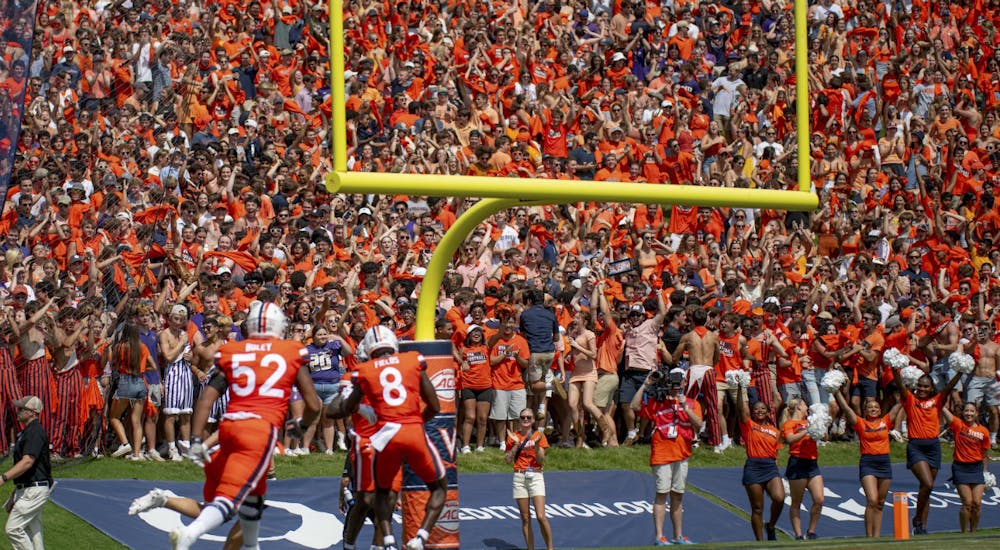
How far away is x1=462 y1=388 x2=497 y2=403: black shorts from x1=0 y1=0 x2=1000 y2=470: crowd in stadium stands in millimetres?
34

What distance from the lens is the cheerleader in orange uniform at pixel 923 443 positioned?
15141mm

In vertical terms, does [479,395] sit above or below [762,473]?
above

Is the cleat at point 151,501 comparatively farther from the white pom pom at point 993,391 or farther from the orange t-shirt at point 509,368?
the white pom pom at point 993,391

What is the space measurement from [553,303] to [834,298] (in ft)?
11.7

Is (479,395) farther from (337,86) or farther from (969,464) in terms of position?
(337,86)

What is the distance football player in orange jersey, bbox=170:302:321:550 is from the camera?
8.39m

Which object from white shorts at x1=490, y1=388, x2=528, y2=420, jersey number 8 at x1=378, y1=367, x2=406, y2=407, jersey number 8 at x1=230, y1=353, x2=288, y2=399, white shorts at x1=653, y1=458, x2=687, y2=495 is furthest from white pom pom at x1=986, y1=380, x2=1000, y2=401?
jersey number 8 at x1=230, y1=353, x2=288, y2=399

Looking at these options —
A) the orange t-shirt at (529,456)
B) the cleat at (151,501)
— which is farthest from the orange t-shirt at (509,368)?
the cleat at (151,501)

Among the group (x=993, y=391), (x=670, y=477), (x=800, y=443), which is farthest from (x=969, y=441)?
(x=670, y=477)

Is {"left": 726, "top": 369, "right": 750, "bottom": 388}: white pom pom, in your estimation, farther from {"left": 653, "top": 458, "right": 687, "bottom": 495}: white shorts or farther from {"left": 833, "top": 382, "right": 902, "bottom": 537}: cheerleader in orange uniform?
{"left": 653, "top": 458, "right": 687, "bottom": 495}: white shorts

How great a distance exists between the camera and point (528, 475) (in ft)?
44.4

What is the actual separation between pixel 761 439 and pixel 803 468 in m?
0.70

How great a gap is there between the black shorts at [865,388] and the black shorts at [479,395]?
427cm

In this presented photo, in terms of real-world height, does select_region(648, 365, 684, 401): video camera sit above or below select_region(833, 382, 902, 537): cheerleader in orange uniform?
above
